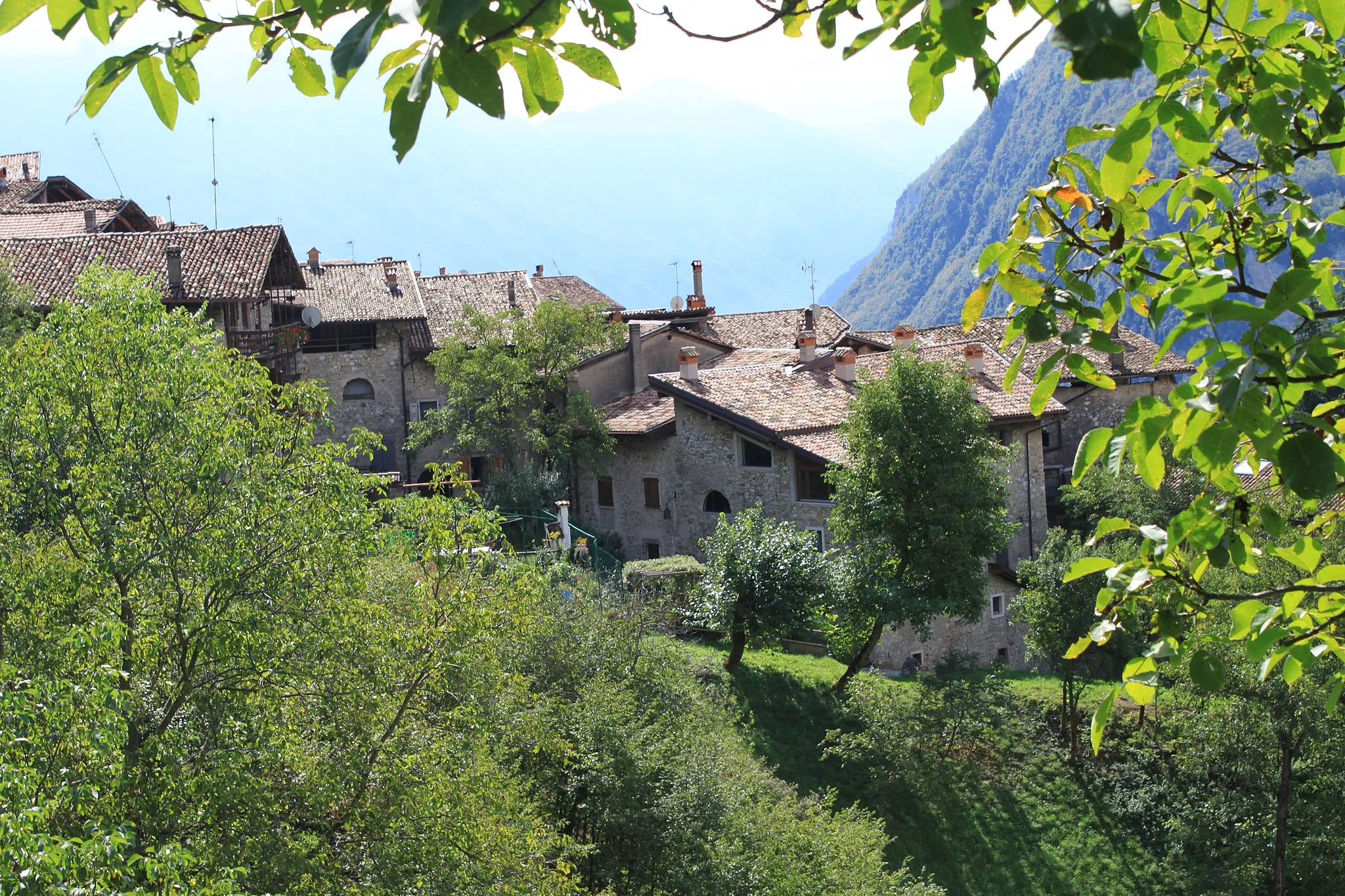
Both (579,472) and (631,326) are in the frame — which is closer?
(579,472)

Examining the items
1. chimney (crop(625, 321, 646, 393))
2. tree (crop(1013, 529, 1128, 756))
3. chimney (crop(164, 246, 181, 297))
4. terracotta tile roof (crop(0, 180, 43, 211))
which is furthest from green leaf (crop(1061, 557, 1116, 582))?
terracotta tile roof (crop(0, 180, 43, 211))

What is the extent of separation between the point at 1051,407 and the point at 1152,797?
36.6 ft

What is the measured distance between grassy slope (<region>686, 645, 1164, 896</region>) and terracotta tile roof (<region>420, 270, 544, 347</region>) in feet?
64.5

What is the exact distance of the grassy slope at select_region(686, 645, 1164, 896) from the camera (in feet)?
55.6

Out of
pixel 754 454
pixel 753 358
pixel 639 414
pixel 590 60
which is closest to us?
pixel 590 60

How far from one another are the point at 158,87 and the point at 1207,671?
2.35 meters

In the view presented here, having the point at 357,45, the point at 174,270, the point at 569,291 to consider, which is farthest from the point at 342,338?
the point at 357,45

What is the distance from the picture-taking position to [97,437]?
10.0m

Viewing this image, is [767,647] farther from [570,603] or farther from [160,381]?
[160,381]

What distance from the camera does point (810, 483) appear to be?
24.1 m

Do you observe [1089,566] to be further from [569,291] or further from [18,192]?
[569,291]

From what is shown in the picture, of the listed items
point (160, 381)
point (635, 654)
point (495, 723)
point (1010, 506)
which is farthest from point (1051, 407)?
point (160, 381)

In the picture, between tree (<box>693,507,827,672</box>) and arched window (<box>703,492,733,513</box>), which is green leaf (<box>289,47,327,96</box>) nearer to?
tree (<box>693,507,827,672</box>)

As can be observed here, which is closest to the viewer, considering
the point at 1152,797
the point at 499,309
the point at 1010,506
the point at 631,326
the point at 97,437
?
the point at 97,437
